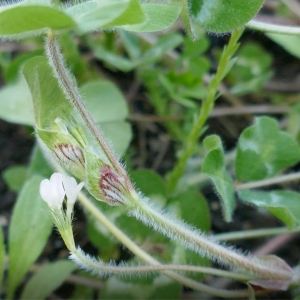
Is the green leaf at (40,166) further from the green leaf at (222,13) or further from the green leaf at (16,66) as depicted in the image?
the green leaf at (222,13)

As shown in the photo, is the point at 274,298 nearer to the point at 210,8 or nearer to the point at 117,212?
the point at 117,212

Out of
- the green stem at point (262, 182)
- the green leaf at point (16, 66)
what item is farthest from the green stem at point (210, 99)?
the green leaf at point (16, 66)

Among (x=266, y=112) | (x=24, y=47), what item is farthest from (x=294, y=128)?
(x=24, y=47)

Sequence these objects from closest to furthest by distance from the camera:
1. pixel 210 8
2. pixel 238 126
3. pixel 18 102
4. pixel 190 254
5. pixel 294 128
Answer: pixel 210 8 < pixel 190 254 < pixel 18 102 < pixel 294 128 < pixel 238 126

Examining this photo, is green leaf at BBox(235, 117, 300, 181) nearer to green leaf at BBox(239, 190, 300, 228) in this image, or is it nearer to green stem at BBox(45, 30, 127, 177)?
green leaf at BBox(239, 190, 300, 228)

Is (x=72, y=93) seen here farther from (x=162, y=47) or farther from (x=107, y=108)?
(x=162, y=47)

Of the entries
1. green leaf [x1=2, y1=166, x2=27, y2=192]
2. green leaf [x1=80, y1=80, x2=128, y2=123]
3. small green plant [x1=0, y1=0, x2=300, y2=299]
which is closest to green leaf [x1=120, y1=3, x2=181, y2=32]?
small green plant [x1=0, y1=0, x2=300, y2=299]
